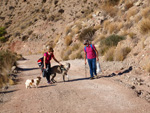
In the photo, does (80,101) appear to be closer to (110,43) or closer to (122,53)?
(122,53)

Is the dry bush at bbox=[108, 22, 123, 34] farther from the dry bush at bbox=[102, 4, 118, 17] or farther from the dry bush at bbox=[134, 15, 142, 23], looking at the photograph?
the dry bush at bbox=[102, 4, 118, 17]

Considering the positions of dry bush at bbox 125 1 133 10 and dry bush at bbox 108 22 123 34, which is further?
dry bush at bbox 125 1 133 10

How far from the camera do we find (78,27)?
2530cm

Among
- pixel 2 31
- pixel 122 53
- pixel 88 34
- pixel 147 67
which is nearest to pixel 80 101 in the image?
pixel 147 67

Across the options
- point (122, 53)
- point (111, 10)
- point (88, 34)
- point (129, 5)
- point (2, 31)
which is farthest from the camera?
point (2, 31)

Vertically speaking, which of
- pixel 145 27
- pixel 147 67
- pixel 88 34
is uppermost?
pixel 88 34

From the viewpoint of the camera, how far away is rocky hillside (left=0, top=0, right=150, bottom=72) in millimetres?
13351

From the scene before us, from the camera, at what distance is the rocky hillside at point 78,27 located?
13.4m

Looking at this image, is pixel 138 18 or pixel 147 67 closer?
pixel 147 67

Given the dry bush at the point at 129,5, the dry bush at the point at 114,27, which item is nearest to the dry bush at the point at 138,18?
the dry bush at the point at 114,27

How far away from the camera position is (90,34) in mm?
21484

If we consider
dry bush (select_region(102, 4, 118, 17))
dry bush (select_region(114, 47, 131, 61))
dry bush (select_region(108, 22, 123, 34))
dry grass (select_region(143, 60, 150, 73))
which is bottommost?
dry grass (select_region(143, 60, 150, 73))

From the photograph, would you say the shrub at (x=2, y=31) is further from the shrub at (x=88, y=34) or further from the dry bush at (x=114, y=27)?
the dry bush at (x=114, y=27)

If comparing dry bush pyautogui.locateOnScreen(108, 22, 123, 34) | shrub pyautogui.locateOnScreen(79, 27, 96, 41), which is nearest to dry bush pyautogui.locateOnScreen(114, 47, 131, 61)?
dry bush pyautogui.locateOnScreen(108, 22, 123, 34)
